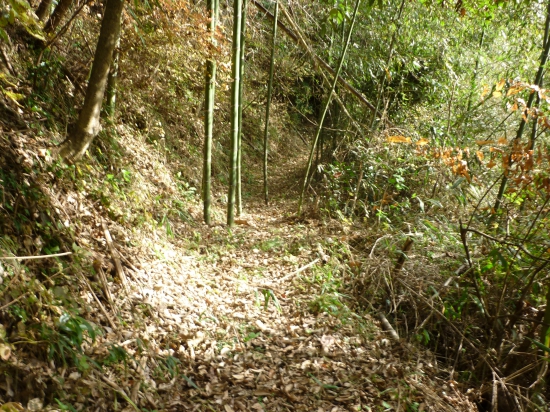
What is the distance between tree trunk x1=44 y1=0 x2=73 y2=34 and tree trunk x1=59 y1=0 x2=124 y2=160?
98 centimetres

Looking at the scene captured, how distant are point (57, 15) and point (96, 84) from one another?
1229mm

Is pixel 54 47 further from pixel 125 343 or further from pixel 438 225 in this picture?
pixel 438 225

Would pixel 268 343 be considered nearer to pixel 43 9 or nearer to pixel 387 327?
pixel 387 327

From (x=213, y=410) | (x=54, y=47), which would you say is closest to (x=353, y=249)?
(x=213, y=410)

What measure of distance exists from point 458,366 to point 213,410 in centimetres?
201

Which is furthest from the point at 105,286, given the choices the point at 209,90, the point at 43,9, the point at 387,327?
the point at 209,90

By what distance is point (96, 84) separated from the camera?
9.96ft

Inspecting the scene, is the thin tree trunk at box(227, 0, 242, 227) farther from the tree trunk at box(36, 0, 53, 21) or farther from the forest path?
the tree trunk at box(36, 0, 53, 21)

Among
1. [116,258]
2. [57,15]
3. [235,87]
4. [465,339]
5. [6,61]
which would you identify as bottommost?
[465,339]

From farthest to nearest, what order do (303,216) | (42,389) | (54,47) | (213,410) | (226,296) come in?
1. (303,216)
2. (54,47)
3. (226,296)
4. (213,410)
5. (42,389)

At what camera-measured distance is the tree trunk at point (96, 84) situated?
2920mm

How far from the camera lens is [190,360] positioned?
275 cm

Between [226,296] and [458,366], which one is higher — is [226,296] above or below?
above

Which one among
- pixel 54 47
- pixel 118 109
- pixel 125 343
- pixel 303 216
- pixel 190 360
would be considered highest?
pixel 54 47
